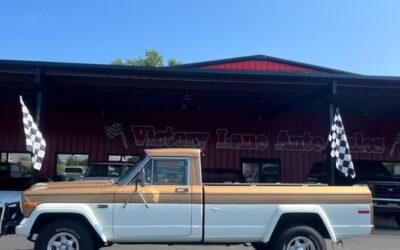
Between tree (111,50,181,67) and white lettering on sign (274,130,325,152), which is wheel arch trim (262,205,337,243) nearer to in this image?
white lettering on sign (274,130,325,152)

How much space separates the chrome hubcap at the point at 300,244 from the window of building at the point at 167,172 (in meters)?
1.91

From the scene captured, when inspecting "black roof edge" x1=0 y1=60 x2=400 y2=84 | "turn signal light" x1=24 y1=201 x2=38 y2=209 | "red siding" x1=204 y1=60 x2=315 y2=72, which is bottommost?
"turn signal light" x1=24 y1=201 x2=38 y2=209

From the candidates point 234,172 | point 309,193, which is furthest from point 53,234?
point 234,172

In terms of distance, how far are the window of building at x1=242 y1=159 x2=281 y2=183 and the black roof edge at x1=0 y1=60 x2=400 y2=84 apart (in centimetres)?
754

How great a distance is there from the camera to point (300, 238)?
25.3 feet

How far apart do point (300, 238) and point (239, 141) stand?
13127mm

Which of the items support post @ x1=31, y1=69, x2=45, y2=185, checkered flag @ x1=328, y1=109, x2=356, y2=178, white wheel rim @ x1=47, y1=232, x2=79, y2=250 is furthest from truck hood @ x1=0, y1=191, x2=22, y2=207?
checkered flag @ x1=328, y1=109, x2=356, y2=178

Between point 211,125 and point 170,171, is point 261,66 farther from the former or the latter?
point 170,171

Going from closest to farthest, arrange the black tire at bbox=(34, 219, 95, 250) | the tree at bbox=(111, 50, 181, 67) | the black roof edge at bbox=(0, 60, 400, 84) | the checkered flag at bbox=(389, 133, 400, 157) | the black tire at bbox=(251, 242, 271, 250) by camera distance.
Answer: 1. the black tire at bbox=(34, 219, 95, 250)
2. the black tire at bbox=(251, 242, 271, 250)
3. the black roof edge at bbox=(0, 60, 400, 84)
4. the checkered flag at bbox=(389, 133, 400, 157)
5. the tree at bbox=(111, 50, 181, 67)

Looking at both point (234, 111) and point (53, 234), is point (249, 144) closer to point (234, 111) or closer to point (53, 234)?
point (234, 111)

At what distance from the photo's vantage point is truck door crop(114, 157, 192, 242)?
7.46 meters

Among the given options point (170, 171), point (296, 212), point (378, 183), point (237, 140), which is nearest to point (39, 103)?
point (170, 171)

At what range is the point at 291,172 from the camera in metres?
20.9

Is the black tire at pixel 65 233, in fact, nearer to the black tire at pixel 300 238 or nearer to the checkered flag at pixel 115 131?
the black tire at pixel 300 238
